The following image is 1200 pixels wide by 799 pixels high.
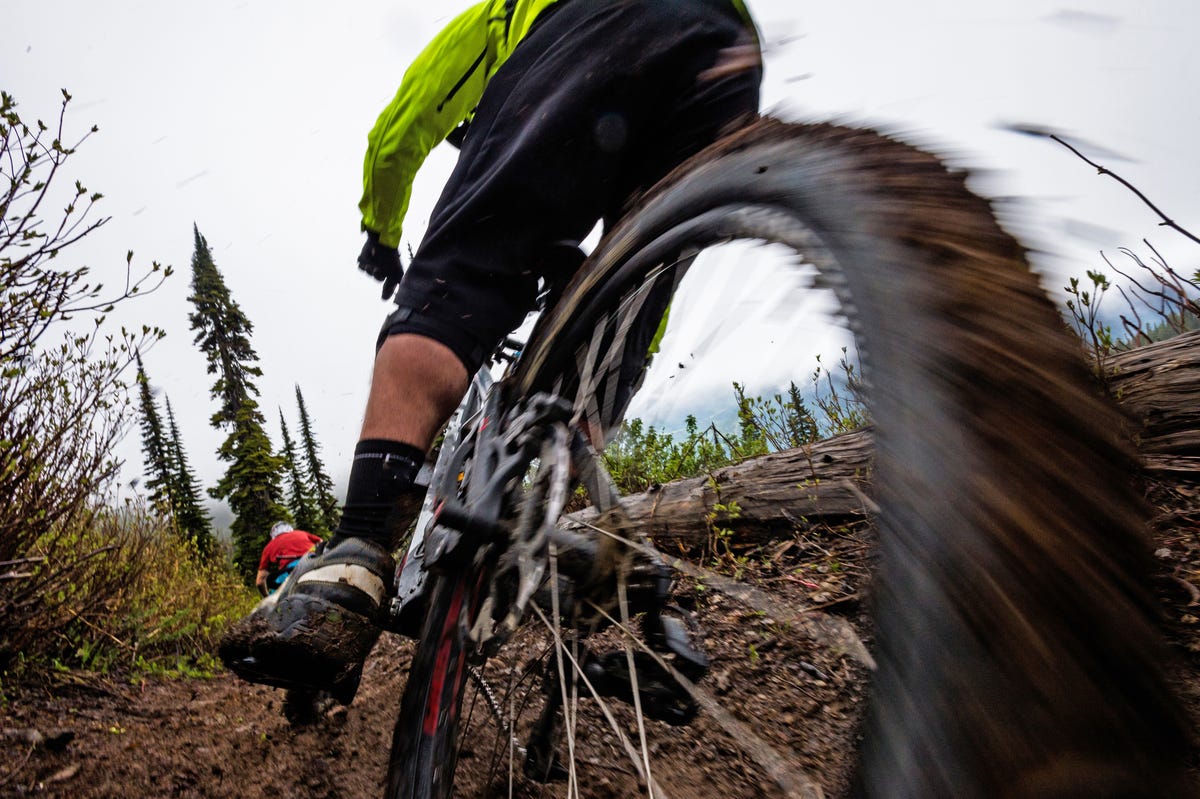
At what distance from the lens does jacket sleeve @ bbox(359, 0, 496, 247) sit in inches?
51.5

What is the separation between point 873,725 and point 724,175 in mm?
613

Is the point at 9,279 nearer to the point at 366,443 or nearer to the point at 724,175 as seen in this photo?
the point at 366,443

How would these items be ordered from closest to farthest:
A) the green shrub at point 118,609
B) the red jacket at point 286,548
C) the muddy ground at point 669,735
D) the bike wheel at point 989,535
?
the bike wheel at point 989,535
the muddy ground at point 669,735
the green shrub at point 118,609
the red jacket at point 286,548

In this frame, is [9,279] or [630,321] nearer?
[630,321]

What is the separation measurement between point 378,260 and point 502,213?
55 centimetres

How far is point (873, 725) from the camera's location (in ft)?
1.20

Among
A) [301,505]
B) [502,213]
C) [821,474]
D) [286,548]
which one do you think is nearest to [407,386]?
[502,213]

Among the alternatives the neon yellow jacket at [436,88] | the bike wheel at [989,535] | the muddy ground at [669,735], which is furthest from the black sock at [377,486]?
the bike wheel at [989,535]

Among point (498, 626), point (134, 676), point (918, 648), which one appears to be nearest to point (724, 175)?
point (918, 648)

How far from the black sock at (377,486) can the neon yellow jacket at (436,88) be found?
2.03 feet

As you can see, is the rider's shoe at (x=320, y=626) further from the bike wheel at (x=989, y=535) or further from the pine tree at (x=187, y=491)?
the pine tree at (x=187, y=491)

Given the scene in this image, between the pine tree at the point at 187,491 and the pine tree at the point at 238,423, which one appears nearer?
the pine tree at the point at 238,423

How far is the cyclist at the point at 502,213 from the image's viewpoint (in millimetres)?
1070

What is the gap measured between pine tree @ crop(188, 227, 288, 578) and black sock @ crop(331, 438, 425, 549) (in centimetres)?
2124
